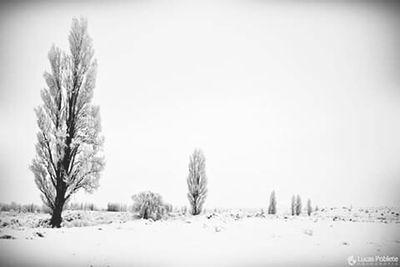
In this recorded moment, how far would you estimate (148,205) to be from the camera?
1069 centimetres

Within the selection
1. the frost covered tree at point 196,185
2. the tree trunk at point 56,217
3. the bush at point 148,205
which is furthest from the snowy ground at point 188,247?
the frost covered tree at point 196,185

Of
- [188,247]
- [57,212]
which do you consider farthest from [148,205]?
[188,247]

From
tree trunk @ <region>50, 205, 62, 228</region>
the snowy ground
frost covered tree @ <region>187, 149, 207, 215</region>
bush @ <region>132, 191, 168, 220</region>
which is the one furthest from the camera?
frost covered tree @ <region>187, 149, 207, 215</region>

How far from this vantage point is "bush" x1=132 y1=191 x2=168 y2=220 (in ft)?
34.9

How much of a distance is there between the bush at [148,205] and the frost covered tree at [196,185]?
5303mm

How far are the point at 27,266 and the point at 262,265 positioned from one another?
4976 mm

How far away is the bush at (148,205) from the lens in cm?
1063

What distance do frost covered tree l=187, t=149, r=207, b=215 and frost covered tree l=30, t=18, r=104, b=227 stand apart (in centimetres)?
850

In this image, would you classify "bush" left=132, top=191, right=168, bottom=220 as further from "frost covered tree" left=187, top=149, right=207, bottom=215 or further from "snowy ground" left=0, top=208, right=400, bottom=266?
"frost covered tree" left=187, top=149, right=207, bottom=215

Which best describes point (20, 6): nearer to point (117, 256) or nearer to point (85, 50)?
point (85, 50)

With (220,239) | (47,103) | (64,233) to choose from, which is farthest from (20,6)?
(220,239)

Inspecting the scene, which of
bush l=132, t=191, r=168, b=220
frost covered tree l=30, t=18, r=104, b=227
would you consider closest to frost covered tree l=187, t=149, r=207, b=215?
bush l=132, t=191, r=168, b=220

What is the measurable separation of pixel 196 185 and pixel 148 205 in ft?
19.0

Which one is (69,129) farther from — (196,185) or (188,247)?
(196,185)
